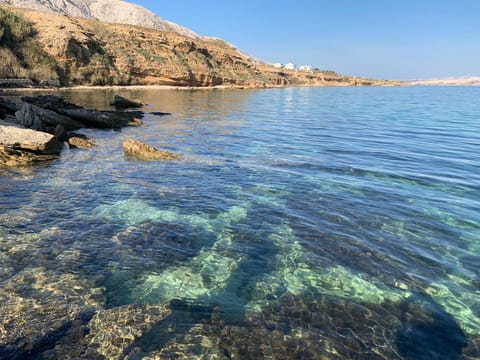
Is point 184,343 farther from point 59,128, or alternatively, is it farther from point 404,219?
point 59,128

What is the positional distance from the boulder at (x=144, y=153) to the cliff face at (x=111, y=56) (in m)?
49.9

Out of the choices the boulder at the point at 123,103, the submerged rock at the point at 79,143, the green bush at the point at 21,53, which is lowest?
the submerged rock at the point at 79,143

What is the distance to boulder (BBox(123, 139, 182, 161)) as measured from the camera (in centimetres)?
1344

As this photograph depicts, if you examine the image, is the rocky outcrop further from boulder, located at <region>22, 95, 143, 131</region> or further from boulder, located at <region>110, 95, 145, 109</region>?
boulder, located at <region>110, 95, 145, 109</region>

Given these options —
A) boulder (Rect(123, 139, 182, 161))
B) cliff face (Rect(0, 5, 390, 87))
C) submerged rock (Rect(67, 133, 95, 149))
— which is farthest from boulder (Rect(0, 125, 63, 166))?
cliff face (Rect(0, 5, 390, 87))

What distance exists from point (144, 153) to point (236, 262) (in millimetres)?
8661

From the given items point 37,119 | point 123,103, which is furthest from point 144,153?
point 123,103

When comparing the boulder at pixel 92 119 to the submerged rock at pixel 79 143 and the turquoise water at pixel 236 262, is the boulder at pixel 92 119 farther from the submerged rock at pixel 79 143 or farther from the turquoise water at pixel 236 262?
A: the turquoise water at pixel 236 262

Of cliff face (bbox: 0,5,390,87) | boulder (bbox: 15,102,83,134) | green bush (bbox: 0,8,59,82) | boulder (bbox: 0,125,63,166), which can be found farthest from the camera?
cliff face (bbox: 0,5,390,87)

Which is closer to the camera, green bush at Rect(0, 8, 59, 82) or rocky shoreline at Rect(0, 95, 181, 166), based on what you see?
rocky shoreline at Rect(0, 95, 181, 166)

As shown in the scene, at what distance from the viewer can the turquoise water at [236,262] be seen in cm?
434

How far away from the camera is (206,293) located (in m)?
5.24

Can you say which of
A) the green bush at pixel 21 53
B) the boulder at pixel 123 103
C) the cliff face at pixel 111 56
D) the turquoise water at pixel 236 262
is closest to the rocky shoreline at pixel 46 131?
the turquoise water at pixel 236 262

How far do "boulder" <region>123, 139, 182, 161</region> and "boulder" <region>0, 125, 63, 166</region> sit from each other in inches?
107
